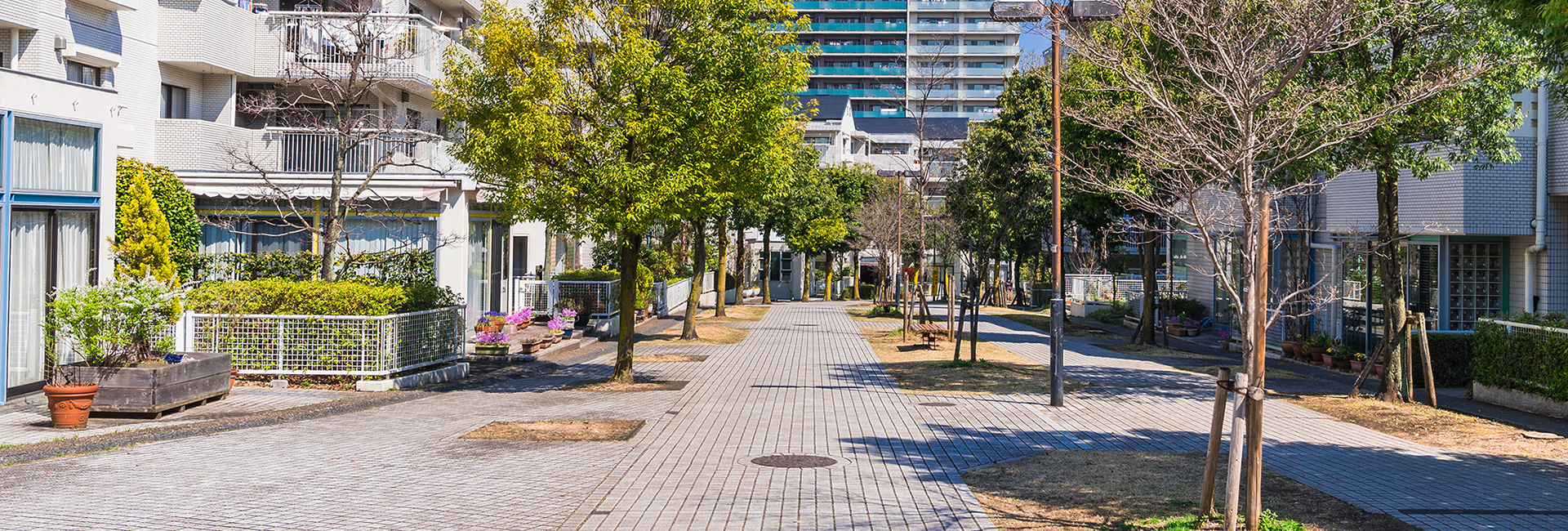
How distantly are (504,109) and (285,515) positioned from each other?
8530 millimetres

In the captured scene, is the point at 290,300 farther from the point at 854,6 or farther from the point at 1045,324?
the point at 854,6

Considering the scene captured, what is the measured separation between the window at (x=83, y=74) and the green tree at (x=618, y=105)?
855cm

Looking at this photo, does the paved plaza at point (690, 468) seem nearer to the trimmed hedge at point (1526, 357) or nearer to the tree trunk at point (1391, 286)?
the tree trunk at point (1391, 286)

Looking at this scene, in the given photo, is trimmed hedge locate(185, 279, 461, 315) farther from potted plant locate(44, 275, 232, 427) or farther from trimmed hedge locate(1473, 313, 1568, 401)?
trimmed hedge locate(1473, 313, 1568, 401)

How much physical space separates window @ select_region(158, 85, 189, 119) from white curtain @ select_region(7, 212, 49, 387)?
9.74m

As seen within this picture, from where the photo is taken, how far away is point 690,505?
25.3ft

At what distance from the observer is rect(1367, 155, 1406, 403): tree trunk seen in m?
14.2

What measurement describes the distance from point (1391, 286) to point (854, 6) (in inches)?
3642

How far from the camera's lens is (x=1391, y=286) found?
14.6 metres

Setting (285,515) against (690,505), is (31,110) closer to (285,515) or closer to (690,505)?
(285,515)

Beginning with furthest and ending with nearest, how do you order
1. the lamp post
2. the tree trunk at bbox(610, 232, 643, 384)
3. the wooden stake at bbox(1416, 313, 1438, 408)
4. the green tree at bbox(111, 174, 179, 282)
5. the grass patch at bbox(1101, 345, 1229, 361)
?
1. the grass patch at bbox(1101, 345, 1229, 361)
2. the tree trunk at bbox(610, 232, 643, 384)
3. the green tree at bbox(111, 174, 179, 282)
4. the lamp post
5. the wooden stake at bbox(1416, 313, 1438, 408)

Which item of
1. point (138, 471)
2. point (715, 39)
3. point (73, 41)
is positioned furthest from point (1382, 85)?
point (73, 41)

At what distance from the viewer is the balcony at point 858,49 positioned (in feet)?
334

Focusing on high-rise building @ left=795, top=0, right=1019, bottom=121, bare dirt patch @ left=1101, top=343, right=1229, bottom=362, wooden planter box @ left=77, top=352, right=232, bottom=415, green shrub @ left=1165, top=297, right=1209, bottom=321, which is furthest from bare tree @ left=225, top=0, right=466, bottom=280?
high-rise building @ left=795, top=0, right=1019, bottom=121
